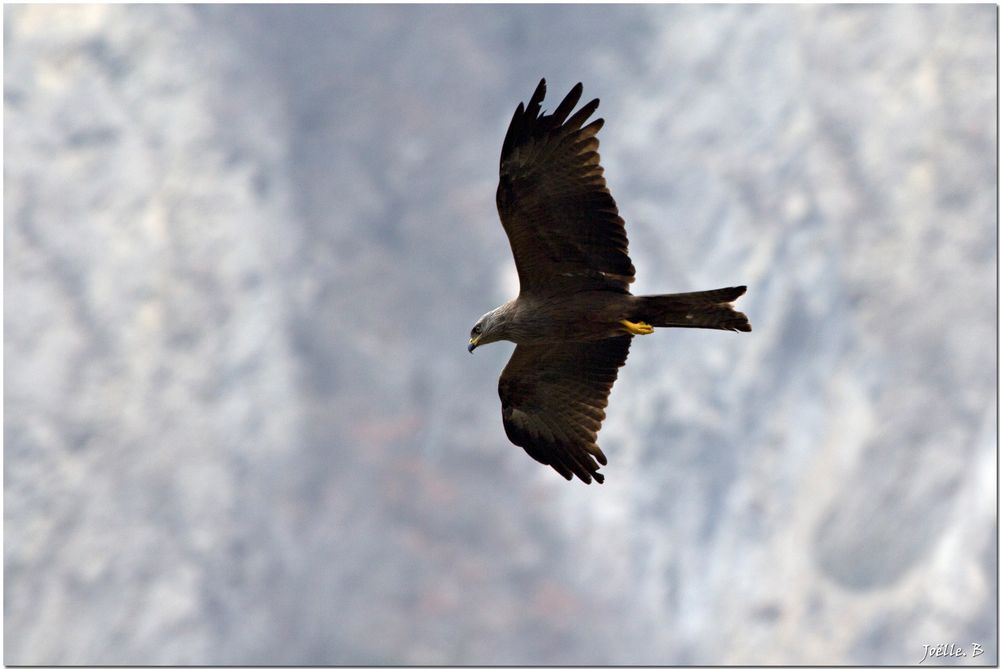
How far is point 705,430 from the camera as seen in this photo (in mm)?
39406

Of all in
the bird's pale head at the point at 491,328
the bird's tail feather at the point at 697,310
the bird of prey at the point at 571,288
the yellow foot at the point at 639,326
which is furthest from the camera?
the bird's pale head at the point at 491,328

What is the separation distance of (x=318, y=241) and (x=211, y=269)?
381 cm

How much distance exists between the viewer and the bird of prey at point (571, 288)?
35.1 feet

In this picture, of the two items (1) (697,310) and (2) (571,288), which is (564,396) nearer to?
(2) (571,288)

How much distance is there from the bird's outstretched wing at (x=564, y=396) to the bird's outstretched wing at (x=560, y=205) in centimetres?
95

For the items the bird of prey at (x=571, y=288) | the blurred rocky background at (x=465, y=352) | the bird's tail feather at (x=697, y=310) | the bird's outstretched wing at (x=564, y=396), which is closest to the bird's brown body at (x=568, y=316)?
the bird of prey at (x=571, y=288)

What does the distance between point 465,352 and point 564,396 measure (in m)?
29.0

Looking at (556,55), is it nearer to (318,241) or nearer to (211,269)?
(318,241)

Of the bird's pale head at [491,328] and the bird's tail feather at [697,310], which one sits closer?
the bird's tail feather at [697,310]

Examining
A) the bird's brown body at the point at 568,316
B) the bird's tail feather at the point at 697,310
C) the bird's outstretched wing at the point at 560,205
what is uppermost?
the bird's outstretched wing at the point at 560,205

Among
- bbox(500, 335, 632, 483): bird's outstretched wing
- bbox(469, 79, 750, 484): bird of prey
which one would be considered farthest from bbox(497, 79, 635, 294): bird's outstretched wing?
bbox(500, 335, 632, 483): bird's outstretched wing

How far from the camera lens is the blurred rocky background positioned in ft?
123

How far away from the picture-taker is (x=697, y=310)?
10.7 metres

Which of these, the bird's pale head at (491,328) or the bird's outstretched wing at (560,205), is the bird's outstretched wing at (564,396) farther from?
the bird's outstretched wing at (560,205)
